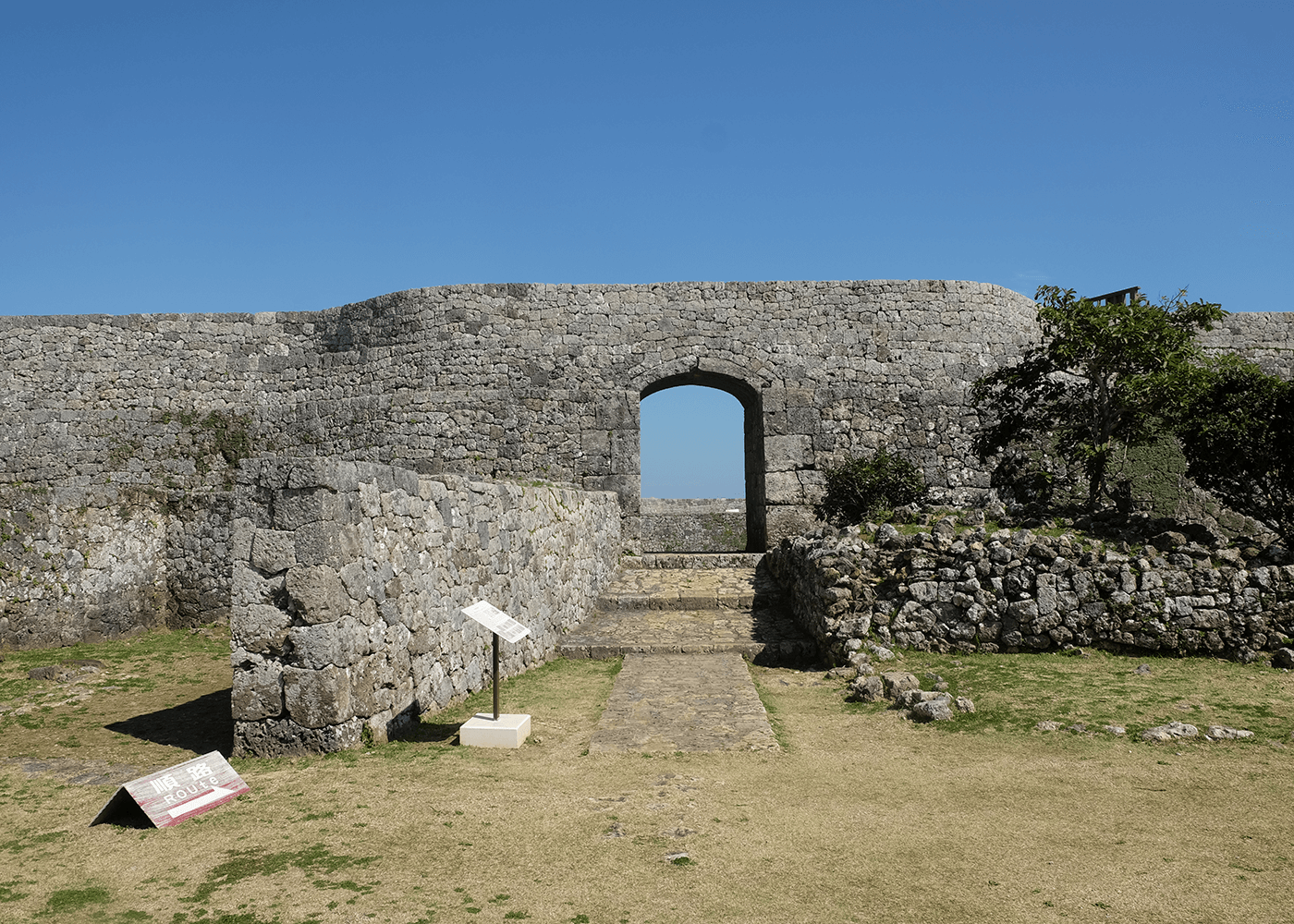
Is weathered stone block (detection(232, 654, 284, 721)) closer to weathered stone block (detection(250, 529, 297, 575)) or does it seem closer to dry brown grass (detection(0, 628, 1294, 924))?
dry brown grass (detection(0, 628, 1294, 924))

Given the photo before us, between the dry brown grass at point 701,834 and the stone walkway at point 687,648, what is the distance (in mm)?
356

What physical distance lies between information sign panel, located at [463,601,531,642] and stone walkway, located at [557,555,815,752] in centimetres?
87

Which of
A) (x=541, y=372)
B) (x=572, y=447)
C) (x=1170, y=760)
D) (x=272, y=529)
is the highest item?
(x=541, y=372)

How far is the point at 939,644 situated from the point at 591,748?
3873mm

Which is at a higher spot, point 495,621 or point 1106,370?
point 1106,370

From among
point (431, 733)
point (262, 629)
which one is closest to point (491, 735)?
point (431, 733)

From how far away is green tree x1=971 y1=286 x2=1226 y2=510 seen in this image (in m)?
9.30

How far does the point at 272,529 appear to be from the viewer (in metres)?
4.86

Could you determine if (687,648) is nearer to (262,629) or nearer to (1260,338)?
(262,629)

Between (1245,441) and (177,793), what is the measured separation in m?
9.30

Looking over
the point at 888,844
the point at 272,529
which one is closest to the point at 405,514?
the point at 272,529

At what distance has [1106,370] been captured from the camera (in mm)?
9727

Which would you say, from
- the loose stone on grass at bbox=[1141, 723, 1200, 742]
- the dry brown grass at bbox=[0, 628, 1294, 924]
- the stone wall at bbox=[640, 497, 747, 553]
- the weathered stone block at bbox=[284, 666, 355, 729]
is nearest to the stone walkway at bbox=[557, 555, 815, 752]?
the dry brown grass at bbox=[0, 628, 1294, 924]

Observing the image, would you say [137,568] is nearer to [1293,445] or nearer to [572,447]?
[572,447]
